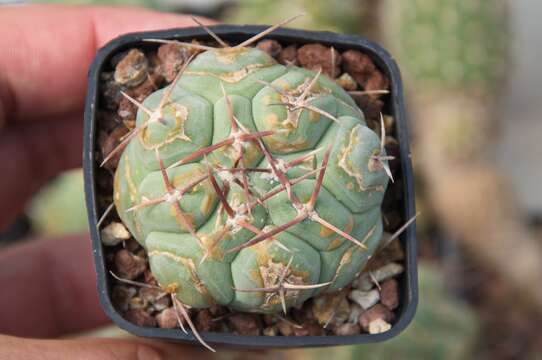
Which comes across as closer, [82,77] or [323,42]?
[323,42]

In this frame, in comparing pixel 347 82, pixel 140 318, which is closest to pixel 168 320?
pixel 140 318

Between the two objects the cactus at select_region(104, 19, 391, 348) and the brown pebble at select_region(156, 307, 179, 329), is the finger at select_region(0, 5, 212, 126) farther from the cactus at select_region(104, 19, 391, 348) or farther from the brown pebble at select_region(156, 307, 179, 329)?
the brown pebble at select_region(156, 307, 179, 329)

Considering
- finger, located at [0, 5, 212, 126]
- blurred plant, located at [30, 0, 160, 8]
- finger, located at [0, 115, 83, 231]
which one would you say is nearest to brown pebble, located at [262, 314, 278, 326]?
finger, located at [0, 5, 212, 126]

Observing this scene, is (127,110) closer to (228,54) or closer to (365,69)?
(228,54)

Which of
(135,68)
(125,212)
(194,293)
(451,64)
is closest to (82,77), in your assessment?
(135,68)

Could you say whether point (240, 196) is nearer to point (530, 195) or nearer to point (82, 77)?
point (82, 77)

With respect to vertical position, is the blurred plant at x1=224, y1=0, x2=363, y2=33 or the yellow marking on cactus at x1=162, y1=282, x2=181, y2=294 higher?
the yellow marking on cactus at x1=162, y1=282, x2=181, y2=294

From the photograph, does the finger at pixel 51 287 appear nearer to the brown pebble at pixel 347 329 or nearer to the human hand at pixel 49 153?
the human hand at pixel 49 153
